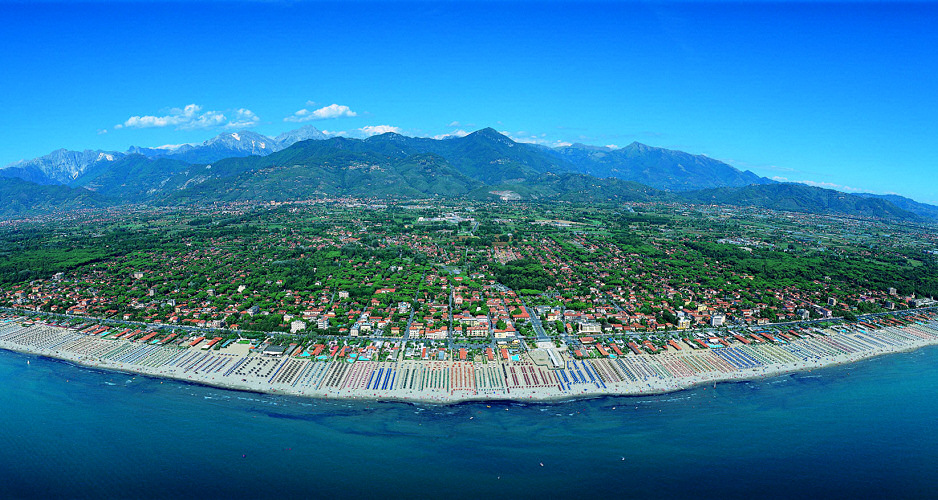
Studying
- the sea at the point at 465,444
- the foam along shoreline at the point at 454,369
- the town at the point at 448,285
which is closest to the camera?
the sea at the point at 465,444

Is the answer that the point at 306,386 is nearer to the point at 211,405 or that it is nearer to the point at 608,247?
the point at 211,405

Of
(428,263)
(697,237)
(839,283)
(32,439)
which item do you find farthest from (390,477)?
(697,237)

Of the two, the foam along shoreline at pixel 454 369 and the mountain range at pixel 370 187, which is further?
the mountain range at pixel 370 187

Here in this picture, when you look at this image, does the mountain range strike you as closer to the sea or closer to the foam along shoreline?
the foam along shoreline

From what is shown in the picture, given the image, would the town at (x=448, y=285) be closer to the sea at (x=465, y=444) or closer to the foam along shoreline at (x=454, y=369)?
the foam along shoreline at (x=454, y=369)

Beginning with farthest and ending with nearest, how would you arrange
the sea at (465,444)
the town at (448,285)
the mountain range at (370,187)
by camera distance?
the mountain range at (370,187) < the town at (448,285) < the sea at (465,444)

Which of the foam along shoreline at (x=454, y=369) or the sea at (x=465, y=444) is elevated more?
the foam along shoreline at (x=454, y=369)

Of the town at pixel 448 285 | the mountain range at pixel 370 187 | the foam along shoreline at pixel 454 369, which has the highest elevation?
the mountain range at pixel 370 187

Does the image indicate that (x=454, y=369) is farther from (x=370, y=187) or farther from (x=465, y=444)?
(x=370, y=187)

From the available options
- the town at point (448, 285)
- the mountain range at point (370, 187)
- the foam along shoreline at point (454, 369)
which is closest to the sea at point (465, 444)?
the foam along shoreline at point (454, 369)

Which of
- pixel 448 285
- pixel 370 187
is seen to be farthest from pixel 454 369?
pixel 370 187
